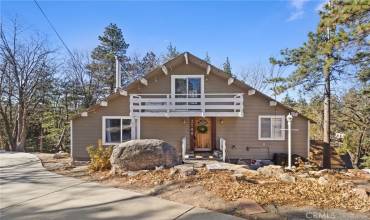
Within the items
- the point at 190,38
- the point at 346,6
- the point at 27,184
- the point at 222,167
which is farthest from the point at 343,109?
the point at 27,184

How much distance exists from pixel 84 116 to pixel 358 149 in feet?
62.8

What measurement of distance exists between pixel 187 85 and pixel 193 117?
5.81ft

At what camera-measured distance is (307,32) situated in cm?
1559

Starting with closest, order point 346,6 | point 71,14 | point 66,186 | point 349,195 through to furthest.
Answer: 1. point 349,195
2. point 66,186
3. point 346,6
4. point 71,14

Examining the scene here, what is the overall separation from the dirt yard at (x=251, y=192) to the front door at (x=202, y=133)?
281 inches

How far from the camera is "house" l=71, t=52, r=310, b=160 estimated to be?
1527 cm

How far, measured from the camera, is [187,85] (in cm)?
1598

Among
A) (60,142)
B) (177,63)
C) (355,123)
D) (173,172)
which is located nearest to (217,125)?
(177,63)

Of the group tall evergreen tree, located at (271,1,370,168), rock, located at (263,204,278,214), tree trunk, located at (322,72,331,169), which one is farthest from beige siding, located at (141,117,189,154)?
rock, located at (263,204,278,214)

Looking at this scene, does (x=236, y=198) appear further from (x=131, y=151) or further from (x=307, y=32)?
(x=307, y=32)

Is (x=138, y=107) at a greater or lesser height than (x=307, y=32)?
lesser

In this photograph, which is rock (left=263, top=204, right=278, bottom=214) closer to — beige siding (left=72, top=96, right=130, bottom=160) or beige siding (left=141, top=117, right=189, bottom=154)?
beige siding (left=141, top=117, right=189, bottom=154)

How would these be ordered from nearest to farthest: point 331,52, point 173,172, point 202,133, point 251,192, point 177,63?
1. point 251,192
2. point 173,172
3. point 331,52
4. point 177,63
5. point 202,133

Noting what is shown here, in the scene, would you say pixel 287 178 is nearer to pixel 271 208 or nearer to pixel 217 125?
pixel 271 208
